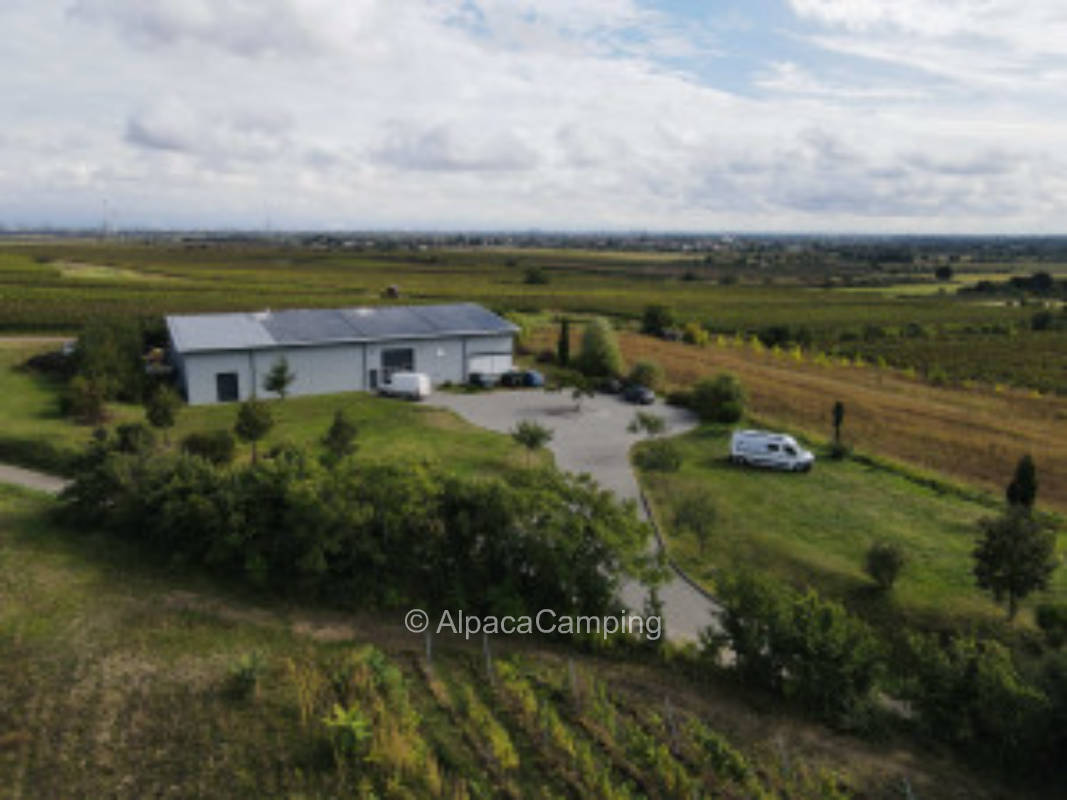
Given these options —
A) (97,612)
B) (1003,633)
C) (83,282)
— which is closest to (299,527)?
(97,612)

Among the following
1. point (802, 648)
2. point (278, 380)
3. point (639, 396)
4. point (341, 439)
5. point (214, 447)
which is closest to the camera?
point (802, 648)

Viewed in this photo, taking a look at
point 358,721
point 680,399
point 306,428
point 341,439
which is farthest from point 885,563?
point 306,428

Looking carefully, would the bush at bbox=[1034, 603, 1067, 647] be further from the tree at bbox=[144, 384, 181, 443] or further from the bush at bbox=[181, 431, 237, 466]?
the tree at bbox=[144, 384, 181, 443]

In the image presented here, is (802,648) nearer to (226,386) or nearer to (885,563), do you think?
(885,563)

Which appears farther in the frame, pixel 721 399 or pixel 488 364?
pixel 488 364

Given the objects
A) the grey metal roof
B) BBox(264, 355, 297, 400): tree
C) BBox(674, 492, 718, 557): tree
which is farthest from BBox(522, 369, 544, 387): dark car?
BBox(674, 492, 718, 557): tree

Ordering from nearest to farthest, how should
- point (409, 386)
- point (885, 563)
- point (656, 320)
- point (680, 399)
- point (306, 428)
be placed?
point (885, 563), point (306, 428), point (409, 386), point (680, 399), point (656, 320)

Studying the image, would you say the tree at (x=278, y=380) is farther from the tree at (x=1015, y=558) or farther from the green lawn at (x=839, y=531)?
the tree at (x=1015, y=558)

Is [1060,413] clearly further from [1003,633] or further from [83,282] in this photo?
[83,282]
